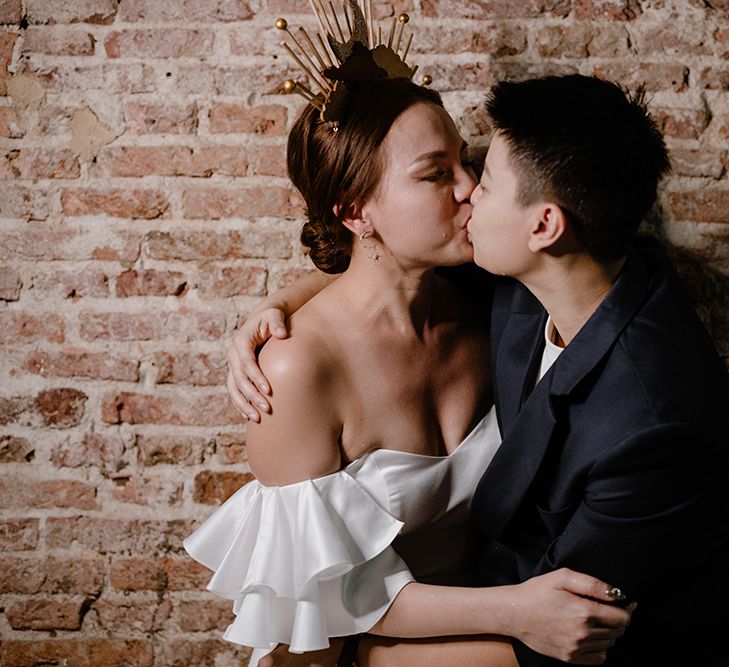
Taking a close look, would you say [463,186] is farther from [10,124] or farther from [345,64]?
[10,124]

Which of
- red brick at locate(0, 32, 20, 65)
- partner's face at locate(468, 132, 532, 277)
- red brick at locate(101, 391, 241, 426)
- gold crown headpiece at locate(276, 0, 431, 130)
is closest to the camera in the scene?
partner's face at locate(468, 132, 532, 277)

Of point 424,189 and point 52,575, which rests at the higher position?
point 424,189

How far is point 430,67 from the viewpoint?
156 centimetres

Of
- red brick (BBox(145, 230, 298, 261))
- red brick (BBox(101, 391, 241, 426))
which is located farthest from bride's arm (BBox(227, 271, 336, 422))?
red brick (BBox(101, 391, 241, 426))

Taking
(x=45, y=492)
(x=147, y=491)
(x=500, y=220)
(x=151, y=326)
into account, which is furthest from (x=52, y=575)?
(x=500, y=220)

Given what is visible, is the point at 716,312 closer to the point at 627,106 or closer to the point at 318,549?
the point at 627,106

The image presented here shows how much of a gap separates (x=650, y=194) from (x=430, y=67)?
58 centimetres

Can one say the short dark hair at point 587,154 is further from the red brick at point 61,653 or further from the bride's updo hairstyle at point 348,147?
the red brick at point 61,653

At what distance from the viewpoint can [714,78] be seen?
1540mm

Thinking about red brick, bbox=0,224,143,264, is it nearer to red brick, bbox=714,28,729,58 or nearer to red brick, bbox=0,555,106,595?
red brick, bbox=0,555,106,595

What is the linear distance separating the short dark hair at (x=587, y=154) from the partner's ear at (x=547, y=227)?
17 millimetres

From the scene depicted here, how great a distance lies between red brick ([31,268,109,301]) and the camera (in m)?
1.63

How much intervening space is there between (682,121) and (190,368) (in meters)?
1.19

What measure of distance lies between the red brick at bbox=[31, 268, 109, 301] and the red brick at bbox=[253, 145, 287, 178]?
421 millimetres
